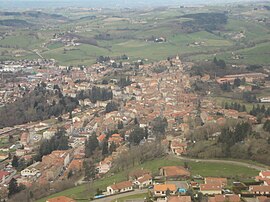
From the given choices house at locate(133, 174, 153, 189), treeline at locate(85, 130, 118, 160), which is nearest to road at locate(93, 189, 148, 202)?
house at locate(133, 174, 153, 189)

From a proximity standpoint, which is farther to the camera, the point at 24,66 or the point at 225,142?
the point at 24,66

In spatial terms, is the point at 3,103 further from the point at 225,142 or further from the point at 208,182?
the point at 208,182

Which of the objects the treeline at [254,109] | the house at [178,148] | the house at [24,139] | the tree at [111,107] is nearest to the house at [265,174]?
the house at [178,148]

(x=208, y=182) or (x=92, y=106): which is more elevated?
(x=208, y=182)

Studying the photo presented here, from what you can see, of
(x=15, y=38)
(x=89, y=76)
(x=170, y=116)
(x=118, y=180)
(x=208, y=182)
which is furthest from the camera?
(x=15, y=38)

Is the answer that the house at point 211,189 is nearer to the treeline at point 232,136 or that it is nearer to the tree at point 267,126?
the treeline at point 232,136

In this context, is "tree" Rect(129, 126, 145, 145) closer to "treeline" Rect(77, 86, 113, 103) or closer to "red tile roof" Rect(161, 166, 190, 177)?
"red tile roof" Rect(161, 166, 190, 177)

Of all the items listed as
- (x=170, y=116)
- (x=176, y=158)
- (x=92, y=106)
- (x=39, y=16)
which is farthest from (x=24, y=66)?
(x=39, y=16)
